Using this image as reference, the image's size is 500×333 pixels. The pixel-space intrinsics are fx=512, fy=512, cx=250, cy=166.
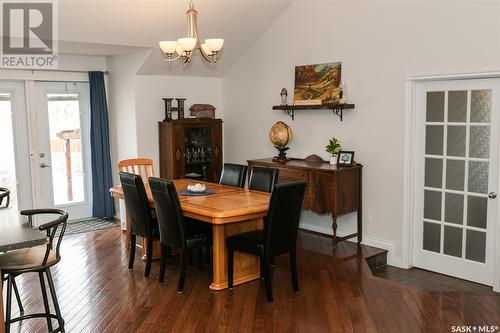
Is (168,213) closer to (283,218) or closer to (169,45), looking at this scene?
(283,218)

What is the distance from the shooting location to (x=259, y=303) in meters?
4.09

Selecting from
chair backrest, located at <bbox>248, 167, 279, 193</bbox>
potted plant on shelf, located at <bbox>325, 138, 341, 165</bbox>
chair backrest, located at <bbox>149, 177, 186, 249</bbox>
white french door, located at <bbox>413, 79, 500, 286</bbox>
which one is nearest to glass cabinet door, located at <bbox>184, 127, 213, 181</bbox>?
chair backrest, located at <bbox>248, 167, 279, 193</bbox>

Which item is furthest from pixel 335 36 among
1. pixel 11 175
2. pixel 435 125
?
pixel 11 175

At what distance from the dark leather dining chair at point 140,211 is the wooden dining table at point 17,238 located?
4.93 feet

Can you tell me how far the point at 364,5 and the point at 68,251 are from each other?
4218 mm

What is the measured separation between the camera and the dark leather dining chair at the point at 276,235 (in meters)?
4.03

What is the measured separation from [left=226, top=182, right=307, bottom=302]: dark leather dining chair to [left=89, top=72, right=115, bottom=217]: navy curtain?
348cm

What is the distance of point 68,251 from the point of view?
18.7 ft

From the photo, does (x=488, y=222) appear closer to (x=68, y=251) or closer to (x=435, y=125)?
(x=435, y=125)

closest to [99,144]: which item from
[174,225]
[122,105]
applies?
[122,105]

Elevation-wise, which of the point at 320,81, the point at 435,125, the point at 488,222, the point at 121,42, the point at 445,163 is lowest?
the point at 488,222

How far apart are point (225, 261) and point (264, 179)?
1052 mm

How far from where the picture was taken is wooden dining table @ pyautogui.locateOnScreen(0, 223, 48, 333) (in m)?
2.82

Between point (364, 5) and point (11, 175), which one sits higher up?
point (364, 5)
